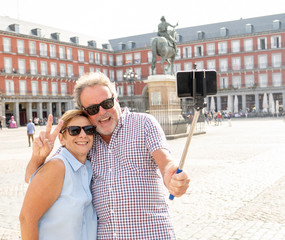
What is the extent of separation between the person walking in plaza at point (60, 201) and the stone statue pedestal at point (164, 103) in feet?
51.0

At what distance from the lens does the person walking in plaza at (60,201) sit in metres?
1.82

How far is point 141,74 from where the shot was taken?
197ft

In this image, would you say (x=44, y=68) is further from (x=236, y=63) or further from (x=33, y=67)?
(x=236, y=63)

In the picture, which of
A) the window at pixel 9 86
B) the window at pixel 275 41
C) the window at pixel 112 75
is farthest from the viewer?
the window at pixel 112 75

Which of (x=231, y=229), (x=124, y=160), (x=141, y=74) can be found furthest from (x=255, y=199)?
(x=141, y=74)

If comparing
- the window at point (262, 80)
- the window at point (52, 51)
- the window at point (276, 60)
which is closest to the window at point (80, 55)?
the window at point (52, 51)

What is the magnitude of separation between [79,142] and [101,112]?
223 mm

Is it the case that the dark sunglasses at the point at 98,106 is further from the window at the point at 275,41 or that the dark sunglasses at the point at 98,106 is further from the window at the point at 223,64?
the window at the point at 223,64

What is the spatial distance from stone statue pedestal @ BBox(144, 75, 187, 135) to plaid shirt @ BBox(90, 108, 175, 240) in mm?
15489

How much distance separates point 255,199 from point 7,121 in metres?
45.4

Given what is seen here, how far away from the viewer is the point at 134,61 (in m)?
60.2

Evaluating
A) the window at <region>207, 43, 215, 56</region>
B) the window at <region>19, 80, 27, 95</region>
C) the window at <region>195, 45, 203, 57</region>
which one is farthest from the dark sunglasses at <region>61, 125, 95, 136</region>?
the window at <region>195, 45, 203, 57</region>

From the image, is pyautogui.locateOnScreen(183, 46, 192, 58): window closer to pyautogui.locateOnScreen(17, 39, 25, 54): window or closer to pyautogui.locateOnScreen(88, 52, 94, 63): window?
pyautogui.locateOnScreen(88, 52, 94, 63): window

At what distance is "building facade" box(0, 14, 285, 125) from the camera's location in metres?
46.9
